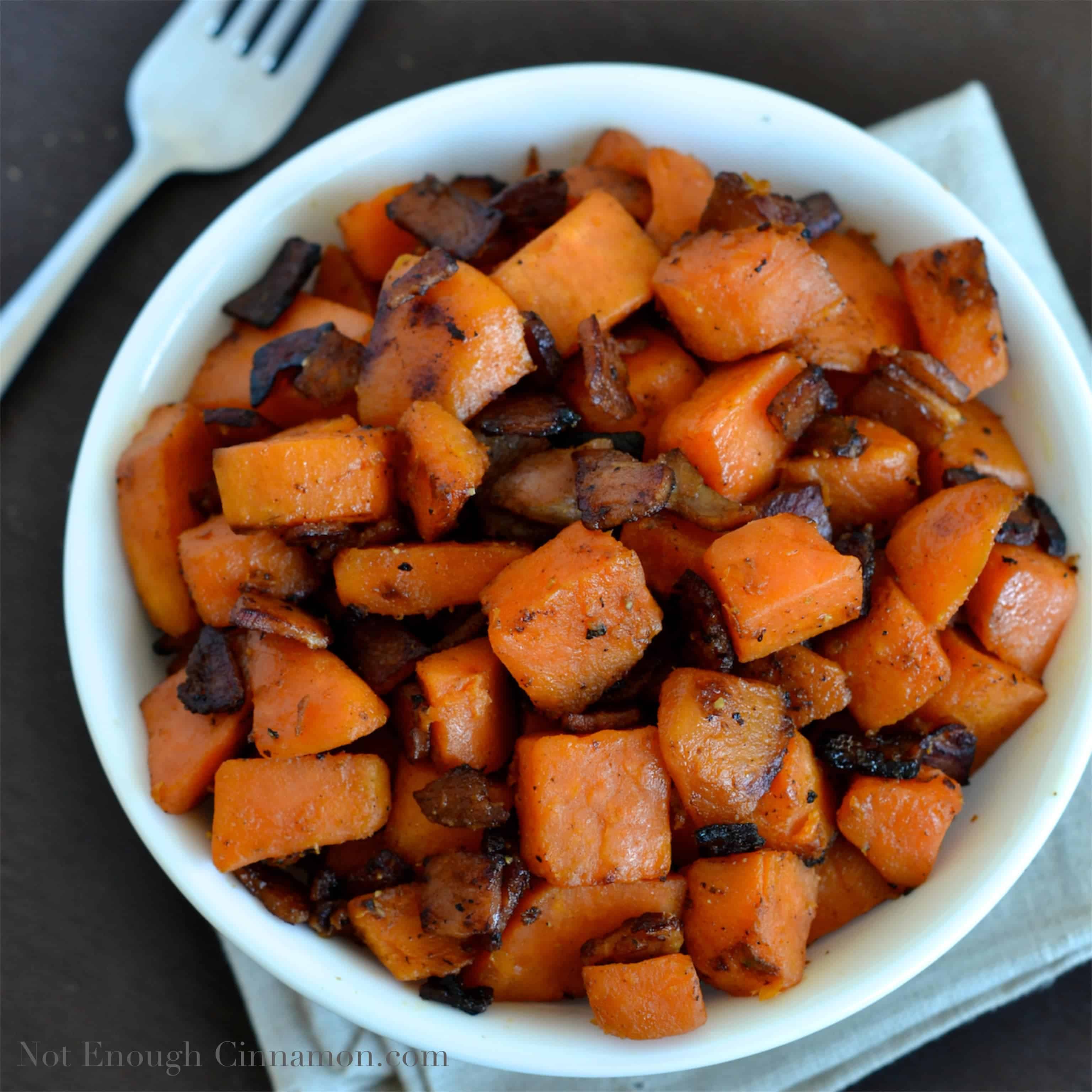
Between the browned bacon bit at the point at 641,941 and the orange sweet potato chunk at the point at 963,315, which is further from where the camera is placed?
the orange sweet potato chunk at the point at 963,315

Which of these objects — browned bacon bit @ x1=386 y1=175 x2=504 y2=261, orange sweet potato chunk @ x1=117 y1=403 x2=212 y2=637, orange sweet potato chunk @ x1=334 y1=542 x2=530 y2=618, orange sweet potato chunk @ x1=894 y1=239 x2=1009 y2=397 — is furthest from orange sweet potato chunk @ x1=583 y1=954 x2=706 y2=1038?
browned bacon bit @ x1=386 y1=175 x2=504 y2=261

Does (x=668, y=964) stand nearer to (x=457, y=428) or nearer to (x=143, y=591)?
(x=457, y=428)

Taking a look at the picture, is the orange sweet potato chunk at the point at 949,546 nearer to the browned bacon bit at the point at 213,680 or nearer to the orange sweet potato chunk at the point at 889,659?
the orange sweet potato chunk at the point at 889,659

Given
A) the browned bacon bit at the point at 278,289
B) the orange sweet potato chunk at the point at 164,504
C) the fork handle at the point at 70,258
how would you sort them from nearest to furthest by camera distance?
the orange sweet potato chunk at the point at 164,504 < the browned bacon bit at the point at 278,289 < the fork handle at the point at 70,258

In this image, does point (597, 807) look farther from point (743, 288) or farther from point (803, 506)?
point (743, 288)

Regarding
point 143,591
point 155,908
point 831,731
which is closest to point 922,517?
point 831,731

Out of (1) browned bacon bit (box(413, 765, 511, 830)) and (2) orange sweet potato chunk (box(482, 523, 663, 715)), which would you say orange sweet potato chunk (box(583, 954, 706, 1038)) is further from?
(2) orange sweet potato chunk (box(482, 523, 663, 715))

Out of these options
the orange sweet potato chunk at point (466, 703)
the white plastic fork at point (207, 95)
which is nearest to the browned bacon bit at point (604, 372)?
the orange sweet potato chunk at point (466, 703)
